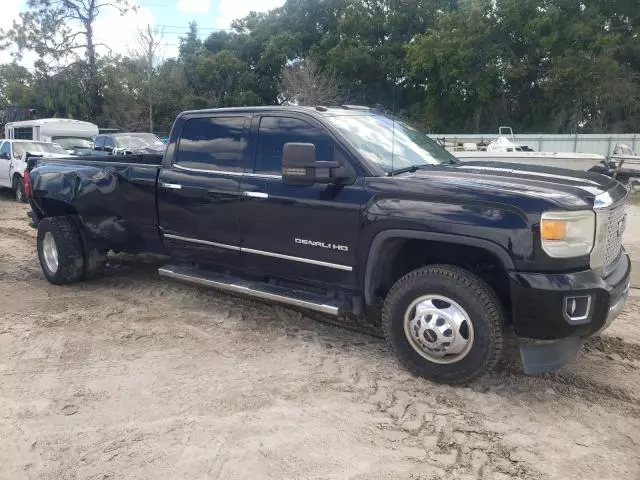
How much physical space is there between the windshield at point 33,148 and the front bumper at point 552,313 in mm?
14135

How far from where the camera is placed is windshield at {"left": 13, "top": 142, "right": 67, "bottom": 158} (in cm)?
1462

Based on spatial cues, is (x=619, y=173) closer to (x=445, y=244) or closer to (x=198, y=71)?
(x=445, y=244)

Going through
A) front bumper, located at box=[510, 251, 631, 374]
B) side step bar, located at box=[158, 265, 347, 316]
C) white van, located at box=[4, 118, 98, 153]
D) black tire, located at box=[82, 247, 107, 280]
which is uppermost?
white van, located at box=[4, 118, 98, 153]

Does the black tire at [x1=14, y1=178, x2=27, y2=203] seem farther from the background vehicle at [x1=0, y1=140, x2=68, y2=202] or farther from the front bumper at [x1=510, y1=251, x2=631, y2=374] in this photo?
the front bumper at [x1=510, y1=251, x2=631, y2=374]

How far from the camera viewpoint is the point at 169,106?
40.3 m

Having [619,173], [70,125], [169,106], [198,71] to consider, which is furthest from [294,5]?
[619,173]

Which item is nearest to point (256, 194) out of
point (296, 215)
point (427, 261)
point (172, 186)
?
point (296, 215)

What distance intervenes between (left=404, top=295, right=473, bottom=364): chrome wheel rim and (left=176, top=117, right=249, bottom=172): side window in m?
2.00

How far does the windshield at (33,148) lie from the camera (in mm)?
14625

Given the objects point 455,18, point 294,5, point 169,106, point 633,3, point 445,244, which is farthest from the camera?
point 294,5

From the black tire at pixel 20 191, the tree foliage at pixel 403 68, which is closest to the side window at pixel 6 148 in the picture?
the black tire at pixel 20 191

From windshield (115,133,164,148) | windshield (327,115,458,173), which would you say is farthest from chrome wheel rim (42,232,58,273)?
windshield (115,133,164,148)

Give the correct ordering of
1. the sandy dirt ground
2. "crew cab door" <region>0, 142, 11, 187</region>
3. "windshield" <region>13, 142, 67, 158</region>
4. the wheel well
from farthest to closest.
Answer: "crew cab door" <region>0, 142, 11, 187</region>, "windshield" <region>13, 142, 67, 158</region>, the wheel well, the sandy dirt ground

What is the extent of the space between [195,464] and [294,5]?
162ft
